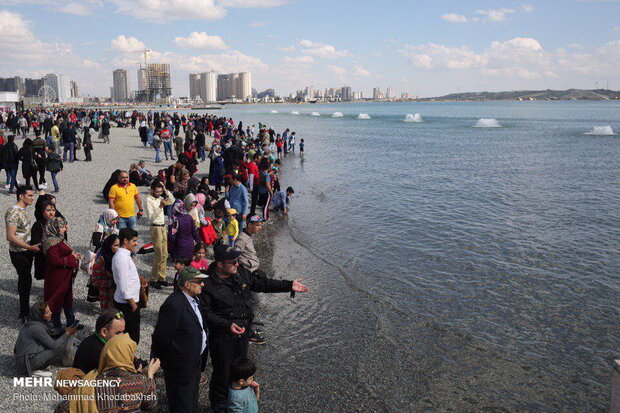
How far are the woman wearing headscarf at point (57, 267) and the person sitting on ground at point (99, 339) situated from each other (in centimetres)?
249

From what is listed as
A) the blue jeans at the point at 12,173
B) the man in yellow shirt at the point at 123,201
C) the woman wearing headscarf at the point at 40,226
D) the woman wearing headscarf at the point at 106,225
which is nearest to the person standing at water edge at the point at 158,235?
the woman wearing headscarf at the point at 106,225

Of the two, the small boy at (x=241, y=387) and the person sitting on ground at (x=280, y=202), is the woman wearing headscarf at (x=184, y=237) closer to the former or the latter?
the small boy at (x=241, y=387)

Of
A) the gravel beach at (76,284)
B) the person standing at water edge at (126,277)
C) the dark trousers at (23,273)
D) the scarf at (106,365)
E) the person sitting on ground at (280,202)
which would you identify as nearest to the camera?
the scarf at (106,365)

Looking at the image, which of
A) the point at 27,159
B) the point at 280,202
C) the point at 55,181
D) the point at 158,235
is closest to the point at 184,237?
the point at 158,235

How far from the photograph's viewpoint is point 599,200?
71.1ft

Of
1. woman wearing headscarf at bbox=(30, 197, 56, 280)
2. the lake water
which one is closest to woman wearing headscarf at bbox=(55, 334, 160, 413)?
the lake water

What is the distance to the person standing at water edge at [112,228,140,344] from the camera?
5.74m

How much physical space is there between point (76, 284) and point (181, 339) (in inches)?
206

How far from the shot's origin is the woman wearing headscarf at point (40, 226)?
655 centimetres

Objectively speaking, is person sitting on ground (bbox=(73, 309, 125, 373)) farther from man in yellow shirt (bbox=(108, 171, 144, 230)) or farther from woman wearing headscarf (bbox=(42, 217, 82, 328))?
man in yellow shirt (bbox=(108, 171, 144, 230))

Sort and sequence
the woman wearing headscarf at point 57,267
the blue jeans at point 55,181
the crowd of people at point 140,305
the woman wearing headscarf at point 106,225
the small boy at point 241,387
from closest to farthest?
the crowd of people at point 140,305 → the small boy at point 241,387 → the woman wearing headscarf at point 57,267 → the woman wearing headscarf at point 106,225 → the blue jeans at point 55,181

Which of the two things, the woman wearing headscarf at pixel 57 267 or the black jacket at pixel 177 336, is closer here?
the black jacket at pixel 177 336

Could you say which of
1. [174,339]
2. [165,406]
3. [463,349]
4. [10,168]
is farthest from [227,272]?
[10,168]

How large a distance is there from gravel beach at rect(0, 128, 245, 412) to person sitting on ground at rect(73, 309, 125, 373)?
1.46m
